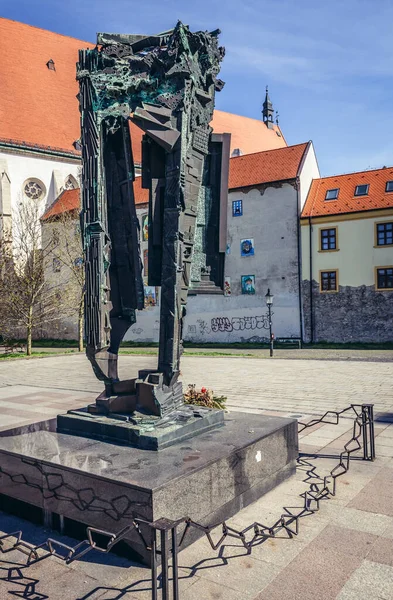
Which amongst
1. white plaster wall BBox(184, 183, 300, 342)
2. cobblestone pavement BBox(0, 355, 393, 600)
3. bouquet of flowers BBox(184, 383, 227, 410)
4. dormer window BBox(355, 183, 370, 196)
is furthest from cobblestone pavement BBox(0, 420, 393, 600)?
dormer window BBox(355, 183, 370, 196)

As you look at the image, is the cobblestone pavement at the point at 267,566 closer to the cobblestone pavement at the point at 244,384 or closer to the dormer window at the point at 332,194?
the cobblestone pavement at the point at 244,384

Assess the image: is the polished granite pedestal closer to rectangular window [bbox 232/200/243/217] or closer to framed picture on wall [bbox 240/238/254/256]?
framed picture on wall [bbox 240/238/254/256]

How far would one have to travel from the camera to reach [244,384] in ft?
45.3

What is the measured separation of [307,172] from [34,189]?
66.1ft

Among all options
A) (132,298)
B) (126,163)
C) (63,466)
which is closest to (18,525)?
(63,466)

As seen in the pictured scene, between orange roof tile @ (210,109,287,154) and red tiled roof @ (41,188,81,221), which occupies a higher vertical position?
orange roof tile @ (210,109,287,154)

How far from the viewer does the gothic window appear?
38.4m

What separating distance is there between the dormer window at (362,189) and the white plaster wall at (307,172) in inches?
Answer: 117

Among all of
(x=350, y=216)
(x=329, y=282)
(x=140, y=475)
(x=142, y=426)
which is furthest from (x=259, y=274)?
(x=140, y=475)

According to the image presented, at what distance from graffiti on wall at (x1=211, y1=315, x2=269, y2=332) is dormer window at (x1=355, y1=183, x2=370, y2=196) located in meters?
8.94

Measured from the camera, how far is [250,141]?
2050 inches

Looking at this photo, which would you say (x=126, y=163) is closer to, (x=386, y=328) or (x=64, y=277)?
(x=386, y=328)

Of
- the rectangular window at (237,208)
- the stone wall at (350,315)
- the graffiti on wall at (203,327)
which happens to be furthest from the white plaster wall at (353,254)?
the graffiti on wall at (203,327)

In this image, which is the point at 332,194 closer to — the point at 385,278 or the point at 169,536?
the point at 385,278
